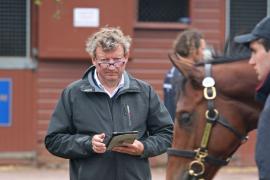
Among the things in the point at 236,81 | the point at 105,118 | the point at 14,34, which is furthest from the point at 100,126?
the point at 14,34

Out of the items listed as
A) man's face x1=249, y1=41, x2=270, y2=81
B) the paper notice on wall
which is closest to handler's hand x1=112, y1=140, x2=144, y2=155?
man's face x1=249, y1=41, x2=270, y2=81

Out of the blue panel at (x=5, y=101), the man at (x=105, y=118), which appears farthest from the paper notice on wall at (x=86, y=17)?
the man at (x=105, y=118)

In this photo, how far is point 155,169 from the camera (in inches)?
444

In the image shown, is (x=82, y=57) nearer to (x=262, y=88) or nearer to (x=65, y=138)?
(x=65, y=138)

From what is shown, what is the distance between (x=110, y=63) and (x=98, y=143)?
47 cm

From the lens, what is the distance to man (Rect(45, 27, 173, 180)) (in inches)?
181

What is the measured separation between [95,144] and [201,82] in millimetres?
666

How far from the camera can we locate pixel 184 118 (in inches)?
176

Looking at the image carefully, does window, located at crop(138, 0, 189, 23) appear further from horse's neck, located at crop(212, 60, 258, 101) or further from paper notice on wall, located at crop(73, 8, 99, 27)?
horse's neck, located at crop(212, 60, 258, 101)

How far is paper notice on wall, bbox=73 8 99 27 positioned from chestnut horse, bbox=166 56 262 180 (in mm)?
6341

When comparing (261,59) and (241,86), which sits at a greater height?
(261,59)

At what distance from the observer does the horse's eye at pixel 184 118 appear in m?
4.45

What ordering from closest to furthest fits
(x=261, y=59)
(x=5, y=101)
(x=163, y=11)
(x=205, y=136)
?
(x=261, y=59) < (x=205, y=136) < (x=5, y=101) < (x=163, y=11)

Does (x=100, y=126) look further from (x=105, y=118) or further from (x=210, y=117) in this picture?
(x=210, y=117)
